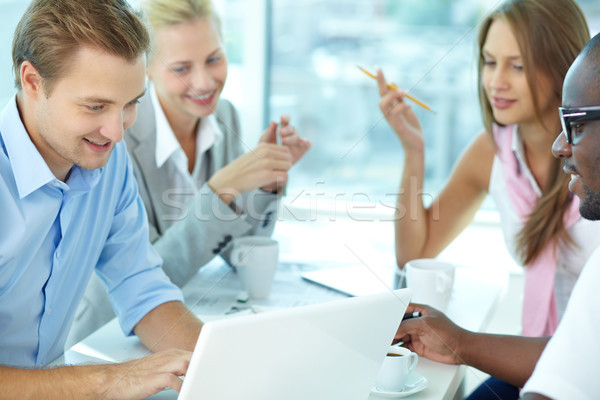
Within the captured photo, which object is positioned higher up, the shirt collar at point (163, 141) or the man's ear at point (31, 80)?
the man's ear at point (31, 80)

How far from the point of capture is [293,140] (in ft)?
5.66

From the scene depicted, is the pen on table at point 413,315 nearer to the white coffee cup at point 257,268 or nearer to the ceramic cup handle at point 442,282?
the ceramic cup handle at point 442,282

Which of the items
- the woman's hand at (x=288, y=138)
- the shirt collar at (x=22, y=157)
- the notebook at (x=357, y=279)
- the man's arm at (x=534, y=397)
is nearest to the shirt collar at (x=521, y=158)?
the notebook at (x=357, y=279)

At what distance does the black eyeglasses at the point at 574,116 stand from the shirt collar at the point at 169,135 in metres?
1.05

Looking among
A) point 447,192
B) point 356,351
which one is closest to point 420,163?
point 447,192

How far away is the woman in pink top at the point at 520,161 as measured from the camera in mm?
1549

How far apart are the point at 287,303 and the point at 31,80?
64cm

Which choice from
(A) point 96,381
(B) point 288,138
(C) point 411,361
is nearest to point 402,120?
(B) point 288,138

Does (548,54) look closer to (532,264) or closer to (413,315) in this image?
(532,264)

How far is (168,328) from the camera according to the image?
1.16 metres

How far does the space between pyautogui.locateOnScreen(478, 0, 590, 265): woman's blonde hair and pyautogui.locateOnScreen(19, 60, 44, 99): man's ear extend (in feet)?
3.52

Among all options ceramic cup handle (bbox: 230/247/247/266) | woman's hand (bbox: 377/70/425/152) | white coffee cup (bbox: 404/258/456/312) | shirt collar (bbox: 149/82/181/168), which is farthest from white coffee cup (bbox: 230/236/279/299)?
woman's hand (bbox: 377/70/425/152)

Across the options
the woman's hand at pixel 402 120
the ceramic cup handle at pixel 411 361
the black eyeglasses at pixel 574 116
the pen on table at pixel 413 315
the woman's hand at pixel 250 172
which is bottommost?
the ceramic cup handle at pixel 411 361

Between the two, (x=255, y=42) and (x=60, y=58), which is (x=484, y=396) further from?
(x=255, y=42)
